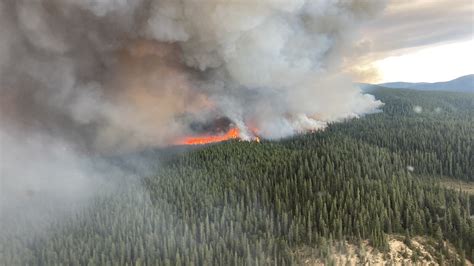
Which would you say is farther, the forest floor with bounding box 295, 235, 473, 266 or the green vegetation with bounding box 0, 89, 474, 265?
the green vegetation with bounding box 0, 89, 474, 265

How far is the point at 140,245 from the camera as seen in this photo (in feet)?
489

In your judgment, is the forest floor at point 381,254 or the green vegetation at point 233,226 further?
the green vegetation at point 233,226

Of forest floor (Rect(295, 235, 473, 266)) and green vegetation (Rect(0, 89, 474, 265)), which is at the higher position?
green vegetation (Rect(0, 89, 474, 265))

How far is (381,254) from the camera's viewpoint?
487 feet

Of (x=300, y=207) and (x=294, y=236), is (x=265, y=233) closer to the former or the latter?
(x=294, y=236)

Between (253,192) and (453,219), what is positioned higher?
(253,192)

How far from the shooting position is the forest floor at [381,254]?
144m

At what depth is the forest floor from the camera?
144 meters

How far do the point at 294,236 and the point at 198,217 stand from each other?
40.3 metres

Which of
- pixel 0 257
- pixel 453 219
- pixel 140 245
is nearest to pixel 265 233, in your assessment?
pixel 140 245

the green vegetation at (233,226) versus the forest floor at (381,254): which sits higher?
the green vegetation at (233,226)

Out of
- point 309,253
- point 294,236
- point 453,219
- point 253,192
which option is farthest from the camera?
point 253,192

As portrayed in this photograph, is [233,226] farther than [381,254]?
Yes

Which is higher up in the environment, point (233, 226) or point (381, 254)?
point (233, 226)
